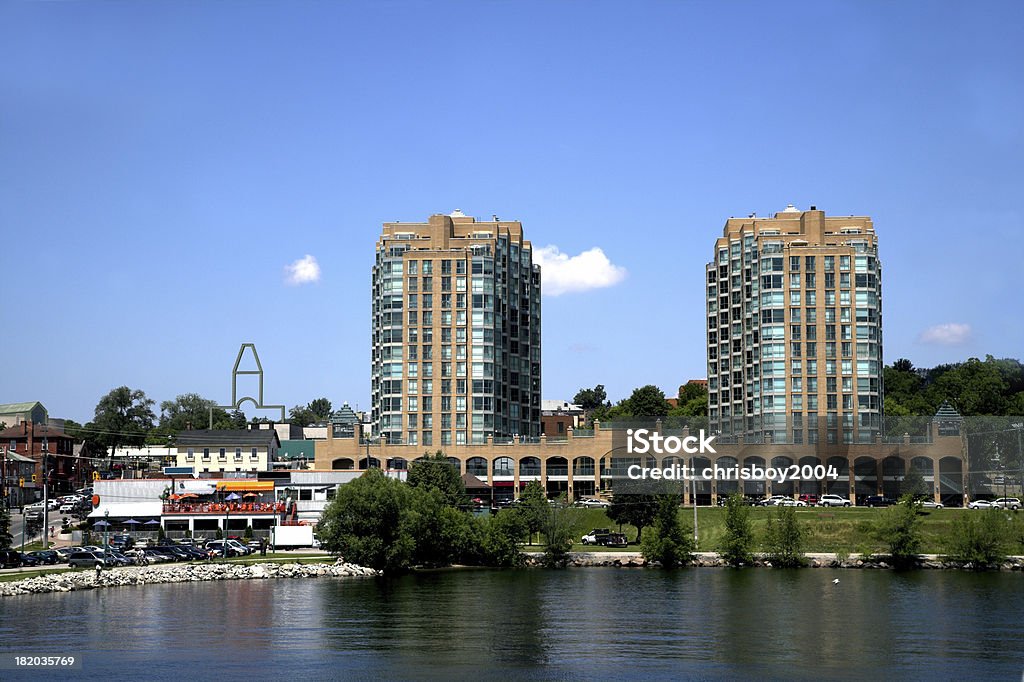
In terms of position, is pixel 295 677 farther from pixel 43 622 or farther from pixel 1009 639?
pixel 1009 639

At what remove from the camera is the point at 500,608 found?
94.8 meters

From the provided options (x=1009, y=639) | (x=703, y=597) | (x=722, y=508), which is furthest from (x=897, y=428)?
(x=1009, y=639)

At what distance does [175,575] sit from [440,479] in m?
45.8

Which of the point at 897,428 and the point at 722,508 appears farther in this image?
the point at 897,428

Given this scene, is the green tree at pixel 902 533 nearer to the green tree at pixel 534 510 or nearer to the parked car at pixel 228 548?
the green tree at pixel 534 510

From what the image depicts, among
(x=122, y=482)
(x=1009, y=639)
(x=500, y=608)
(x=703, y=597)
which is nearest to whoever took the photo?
(x=1009, y=639)

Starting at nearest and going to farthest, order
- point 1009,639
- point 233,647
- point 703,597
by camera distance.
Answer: point 233,647, point 1009,639, point 703,597

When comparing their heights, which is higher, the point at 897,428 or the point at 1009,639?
the point at 897,428

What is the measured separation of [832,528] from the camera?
467 feet

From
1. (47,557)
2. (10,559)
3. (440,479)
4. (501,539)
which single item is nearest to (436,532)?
(501,539)

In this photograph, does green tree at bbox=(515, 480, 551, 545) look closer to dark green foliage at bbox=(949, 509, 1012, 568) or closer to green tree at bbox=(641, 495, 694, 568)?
green tree at bbox=(641, 495, 694, 568)

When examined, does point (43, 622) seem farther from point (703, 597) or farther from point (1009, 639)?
point (1009, 639)

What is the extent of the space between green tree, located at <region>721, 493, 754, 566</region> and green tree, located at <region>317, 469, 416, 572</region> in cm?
3665

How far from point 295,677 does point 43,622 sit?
84.0 feet
